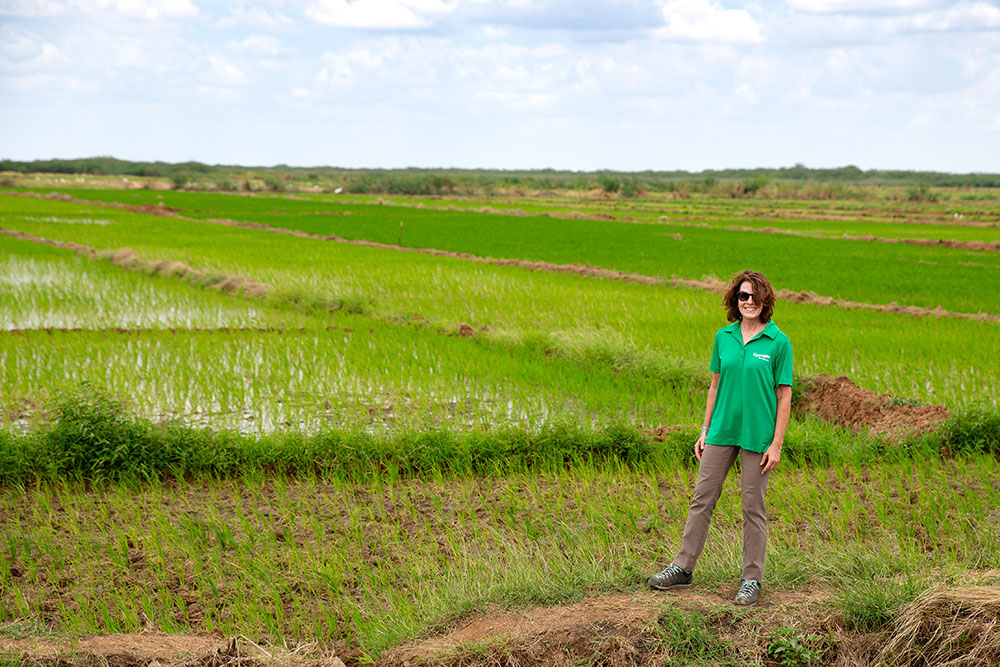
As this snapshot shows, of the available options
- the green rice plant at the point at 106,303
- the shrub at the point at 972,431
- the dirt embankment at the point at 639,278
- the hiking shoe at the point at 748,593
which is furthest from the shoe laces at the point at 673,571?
the dirt embankment at the point at 639,278

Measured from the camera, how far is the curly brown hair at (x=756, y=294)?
3.34 metres

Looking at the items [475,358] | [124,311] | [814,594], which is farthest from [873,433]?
[124,311]

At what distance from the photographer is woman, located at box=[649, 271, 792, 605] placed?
11.0 ft

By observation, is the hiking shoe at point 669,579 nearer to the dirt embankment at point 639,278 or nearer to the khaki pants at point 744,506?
the khaki pants at point 744,506

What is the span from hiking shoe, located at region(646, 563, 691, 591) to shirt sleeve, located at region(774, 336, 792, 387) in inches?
37.1

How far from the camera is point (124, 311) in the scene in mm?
11953

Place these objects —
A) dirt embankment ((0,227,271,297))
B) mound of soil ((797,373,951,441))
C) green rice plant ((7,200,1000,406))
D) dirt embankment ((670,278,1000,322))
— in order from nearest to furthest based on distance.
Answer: mound of soil ((797,373,951,441)), green rice plant ((7,200,1000,406)), dirt embankment ((670,278,1000,322)), dirt embankment ((0,227,271,297))

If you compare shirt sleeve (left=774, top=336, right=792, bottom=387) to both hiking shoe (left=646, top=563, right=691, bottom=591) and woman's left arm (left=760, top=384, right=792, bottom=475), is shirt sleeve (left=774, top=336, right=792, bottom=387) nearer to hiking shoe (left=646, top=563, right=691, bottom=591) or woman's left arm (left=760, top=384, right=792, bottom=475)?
woman's left arm (left=760, top=384, right=792, bottom=475)

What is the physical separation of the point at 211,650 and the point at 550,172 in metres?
168

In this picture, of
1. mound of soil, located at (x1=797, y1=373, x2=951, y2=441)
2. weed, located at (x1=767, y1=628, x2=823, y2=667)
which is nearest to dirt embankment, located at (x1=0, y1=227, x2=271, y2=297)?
mound of soil, located at (x1=797, y1=373, x2=951, y2=441)

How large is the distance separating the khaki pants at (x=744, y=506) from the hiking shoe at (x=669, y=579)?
29mm

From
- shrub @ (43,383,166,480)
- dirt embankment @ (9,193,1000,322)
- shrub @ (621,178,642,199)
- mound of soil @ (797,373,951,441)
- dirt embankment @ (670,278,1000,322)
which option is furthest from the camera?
shrub @ (621,178,642,199)

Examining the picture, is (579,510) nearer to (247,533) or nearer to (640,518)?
(640,518)

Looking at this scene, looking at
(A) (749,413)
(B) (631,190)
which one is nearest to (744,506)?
(A) (749,413)
